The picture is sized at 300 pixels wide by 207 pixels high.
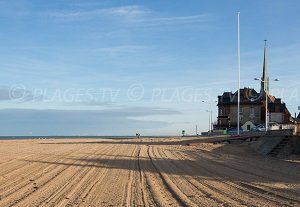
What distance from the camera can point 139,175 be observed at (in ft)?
66.2

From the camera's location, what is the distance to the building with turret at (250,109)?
10788 centimetres

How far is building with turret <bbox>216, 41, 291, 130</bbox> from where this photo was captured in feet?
354

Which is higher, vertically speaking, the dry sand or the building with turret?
the building with turret

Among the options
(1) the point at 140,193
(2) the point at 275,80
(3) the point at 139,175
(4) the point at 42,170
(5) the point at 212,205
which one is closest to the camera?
(5) the point at 212,205

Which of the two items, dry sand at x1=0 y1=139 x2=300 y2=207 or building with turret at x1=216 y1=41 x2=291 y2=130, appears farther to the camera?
building with turret at x1=216 y1=41 x2=291 y2=130

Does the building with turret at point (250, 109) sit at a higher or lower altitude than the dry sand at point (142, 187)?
higher

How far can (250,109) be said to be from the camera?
358ft

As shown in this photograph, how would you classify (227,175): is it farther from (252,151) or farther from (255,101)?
(255,101)

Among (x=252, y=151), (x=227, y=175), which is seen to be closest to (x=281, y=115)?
(x=252, y=151)

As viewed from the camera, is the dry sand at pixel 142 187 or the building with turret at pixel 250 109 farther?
the building with turret at pixel 250 109

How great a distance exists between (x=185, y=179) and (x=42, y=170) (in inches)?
272

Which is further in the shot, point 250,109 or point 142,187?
point 250,109

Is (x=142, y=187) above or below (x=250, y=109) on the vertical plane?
below

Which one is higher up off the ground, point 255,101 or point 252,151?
point 255,101
